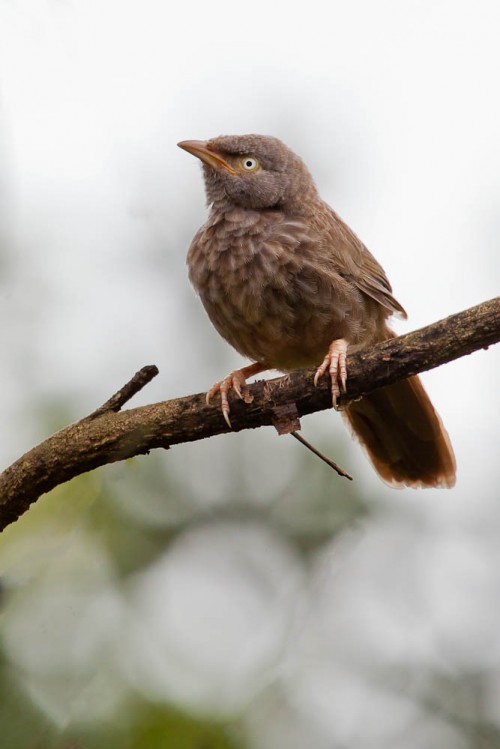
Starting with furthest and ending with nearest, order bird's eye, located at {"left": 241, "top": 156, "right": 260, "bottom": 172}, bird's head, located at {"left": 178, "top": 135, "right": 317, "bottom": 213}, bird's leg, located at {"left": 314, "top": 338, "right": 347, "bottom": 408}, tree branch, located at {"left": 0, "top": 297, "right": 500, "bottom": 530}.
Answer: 1. bird's eye, located at {"left": 241, "top": 156, "right": 260, "bottom": 172}
2. bird's head, located at {"left": 178, "top": 135, "right": 317, "bottom": 213}
3. bird's leg, located at {"left": 314, "top": 338, "right": 347, "bottom": 408}
4. tree branch, located at {"left": 0, "top": 297, "right": 500, "bottom": 530}

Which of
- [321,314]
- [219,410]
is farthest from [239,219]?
[219,410]

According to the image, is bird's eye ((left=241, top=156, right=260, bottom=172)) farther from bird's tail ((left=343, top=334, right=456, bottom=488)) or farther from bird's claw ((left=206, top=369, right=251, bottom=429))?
bird's claw ((left=206, top=369, right=251, bottom=429))

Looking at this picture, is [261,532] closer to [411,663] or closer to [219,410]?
[411,663]

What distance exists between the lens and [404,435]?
5.45 meters

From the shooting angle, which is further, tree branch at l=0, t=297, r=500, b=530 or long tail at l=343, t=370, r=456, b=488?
long tail at l=343, t=370, r=456, b=488

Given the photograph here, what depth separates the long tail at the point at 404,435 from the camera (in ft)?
17.5

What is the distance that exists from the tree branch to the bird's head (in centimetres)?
170

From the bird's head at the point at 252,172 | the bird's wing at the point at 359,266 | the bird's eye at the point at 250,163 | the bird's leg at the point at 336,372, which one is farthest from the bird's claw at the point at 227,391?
the bird's eye at the point at 250,163

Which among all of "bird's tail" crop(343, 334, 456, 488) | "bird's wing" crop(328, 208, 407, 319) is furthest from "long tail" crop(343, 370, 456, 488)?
"bird's wing" crop(328, 208, 407, 319)

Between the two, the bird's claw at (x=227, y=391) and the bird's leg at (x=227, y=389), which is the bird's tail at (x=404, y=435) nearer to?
the bird's leg at (x=227, y=389)

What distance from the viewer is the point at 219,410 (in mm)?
3805

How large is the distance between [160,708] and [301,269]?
8.66 feet

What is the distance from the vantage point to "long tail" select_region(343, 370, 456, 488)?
5344 millimetres

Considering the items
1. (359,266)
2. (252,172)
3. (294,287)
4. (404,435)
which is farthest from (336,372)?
(252,172)
